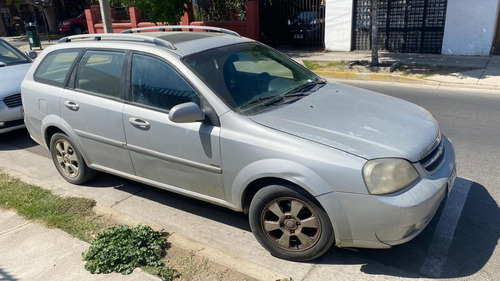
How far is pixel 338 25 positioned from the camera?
1480cm

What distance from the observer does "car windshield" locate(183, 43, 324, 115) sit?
3537 mm

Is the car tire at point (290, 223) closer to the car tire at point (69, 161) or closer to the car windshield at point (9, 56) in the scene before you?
the car tire at point (69, 161)

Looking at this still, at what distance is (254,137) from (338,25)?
12758mm

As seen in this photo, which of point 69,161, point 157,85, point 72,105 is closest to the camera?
point 157,85

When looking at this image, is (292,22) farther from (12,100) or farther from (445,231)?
(445,231)

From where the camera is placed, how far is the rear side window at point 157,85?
3.59 m

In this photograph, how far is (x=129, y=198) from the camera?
14.8ft

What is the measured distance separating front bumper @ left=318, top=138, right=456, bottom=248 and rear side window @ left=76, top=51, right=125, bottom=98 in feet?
7.85

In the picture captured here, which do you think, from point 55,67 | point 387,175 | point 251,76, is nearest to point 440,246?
point 387,175

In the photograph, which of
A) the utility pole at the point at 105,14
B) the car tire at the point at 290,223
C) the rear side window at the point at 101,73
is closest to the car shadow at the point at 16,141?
the rear side window at the point at 101,73

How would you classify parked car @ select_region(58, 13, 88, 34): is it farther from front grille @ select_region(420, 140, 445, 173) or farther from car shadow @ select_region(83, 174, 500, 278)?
front grille @ select_region(420, 140, 445, 173)

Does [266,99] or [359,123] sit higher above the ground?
[266,99]

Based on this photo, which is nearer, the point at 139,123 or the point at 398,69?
the point at 139,123

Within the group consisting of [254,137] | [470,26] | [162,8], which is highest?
[162,8]
